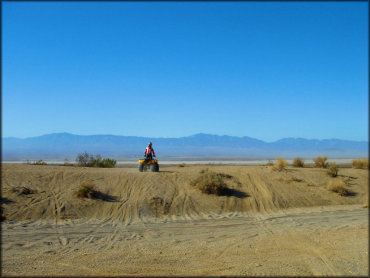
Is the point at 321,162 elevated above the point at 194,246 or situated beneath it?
elevated above

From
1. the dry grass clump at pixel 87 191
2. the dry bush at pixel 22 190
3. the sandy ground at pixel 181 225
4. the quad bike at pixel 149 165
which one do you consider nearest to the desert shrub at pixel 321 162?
the sandy ground at pixel 181 225

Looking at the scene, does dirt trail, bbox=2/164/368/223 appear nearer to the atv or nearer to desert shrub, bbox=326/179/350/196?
desert shrub, bbox=326/179/350/196

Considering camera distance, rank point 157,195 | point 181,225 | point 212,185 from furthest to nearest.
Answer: point 212,185 < point 157,195 < point 181,225

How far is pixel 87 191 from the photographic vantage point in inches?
707

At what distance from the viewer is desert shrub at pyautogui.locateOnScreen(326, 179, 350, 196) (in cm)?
2036

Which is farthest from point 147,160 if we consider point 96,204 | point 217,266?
point 217,266

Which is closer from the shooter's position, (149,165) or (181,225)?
(181,225)

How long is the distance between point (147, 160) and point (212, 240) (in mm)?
11827

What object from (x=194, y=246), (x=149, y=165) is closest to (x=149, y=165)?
(x=149, y=165)

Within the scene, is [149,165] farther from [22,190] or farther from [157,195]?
[22,190]

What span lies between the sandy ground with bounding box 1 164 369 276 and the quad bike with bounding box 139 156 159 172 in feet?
6.31

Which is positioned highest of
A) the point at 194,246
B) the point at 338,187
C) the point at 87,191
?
the point at 87,191

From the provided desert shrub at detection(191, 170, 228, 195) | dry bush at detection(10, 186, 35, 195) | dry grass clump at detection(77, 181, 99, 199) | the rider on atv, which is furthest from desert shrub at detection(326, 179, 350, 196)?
dry bush at detection(10, 186, 35, 195)

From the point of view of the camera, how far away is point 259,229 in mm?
14367
